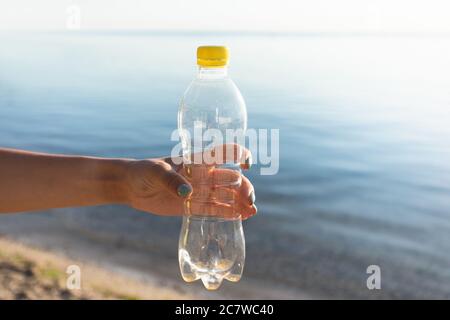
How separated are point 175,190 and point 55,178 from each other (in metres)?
0.64

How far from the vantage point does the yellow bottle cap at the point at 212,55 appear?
7.13 ft

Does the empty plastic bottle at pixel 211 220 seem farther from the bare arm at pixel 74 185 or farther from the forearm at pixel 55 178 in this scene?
the forearm at pixel 55 178

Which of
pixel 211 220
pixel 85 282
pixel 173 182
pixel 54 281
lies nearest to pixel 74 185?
pixel 173 182

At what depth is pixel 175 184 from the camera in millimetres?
2217

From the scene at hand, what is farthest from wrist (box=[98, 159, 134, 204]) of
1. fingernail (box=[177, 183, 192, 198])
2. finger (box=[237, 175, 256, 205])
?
finger (box=[237, 175, 256, 205])

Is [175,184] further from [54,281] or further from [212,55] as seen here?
[54,281]

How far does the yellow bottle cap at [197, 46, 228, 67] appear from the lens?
217 centimetres

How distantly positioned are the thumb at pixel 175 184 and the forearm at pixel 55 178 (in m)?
0.28

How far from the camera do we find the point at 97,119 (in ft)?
51.1

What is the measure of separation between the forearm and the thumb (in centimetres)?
28

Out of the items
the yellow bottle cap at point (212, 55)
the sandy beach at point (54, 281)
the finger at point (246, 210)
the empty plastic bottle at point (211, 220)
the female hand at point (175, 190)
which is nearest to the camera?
the yellow bottle cap at point (212, 55)

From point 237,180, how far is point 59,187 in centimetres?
78

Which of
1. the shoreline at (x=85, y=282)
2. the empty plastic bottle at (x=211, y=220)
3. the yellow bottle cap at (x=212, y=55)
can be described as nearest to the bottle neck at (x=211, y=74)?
the empty plastic bottle at (x=211, y=220)
